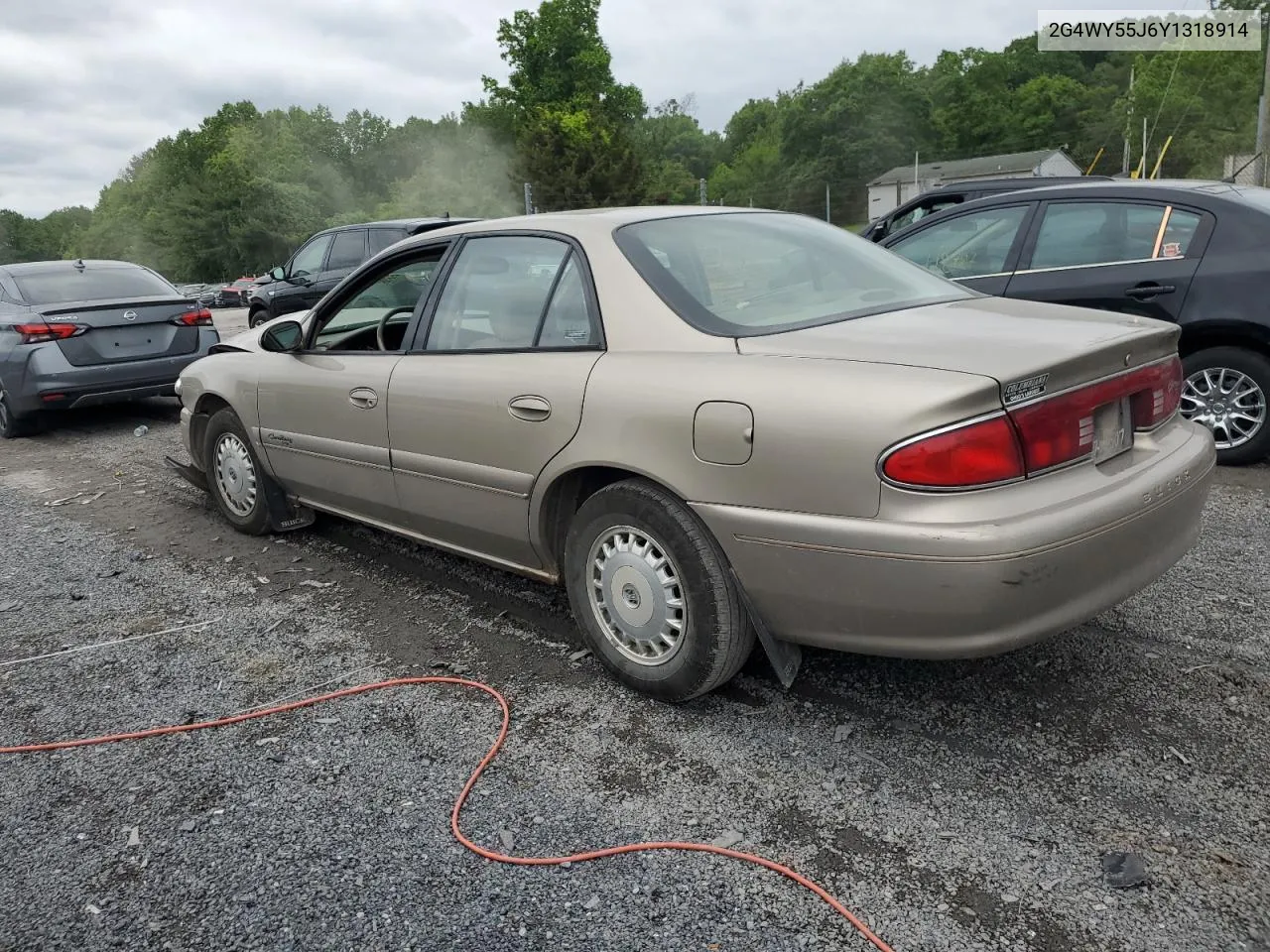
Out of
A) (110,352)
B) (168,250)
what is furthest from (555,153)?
(110,352)

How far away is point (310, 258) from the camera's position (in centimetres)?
1341

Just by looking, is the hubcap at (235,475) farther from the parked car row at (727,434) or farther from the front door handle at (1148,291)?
the front door handle at (1148,291)

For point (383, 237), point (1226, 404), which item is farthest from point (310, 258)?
point (1226, 404)

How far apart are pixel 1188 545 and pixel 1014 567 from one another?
1042mm

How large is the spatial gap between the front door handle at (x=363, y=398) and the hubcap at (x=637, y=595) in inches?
52.7

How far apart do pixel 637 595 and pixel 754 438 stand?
717 millimetres

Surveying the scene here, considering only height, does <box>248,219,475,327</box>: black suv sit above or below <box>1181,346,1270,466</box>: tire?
above

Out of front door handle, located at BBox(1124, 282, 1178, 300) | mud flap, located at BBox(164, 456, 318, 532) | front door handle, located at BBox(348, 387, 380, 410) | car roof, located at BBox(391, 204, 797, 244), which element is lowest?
mud flap, located at BBox(164, 456, 318, 532)

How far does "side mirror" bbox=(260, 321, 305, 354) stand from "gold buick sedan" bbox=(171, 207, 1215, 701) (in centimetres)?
37

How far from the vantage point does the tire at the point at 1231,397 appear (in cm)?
534

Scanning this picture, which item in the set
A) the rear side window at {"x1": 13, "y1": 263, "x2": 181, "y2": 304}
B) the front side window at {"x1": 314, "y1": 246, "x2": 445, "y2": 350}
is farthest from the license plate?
the rear side window at {"x1": 13, "y1": 263, "x2": 181, "y2": 304}

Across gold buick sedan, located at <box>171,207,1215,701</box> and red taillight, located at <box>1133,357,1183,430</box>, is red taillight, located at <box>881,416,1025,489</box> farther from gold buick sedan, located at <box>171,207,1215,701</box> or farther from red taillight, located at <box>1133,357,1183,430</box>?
red taillight, located at <box>1133,357,1183,430</box>

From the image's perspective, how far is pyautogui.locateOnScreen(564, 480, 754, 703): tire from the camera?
2.88m

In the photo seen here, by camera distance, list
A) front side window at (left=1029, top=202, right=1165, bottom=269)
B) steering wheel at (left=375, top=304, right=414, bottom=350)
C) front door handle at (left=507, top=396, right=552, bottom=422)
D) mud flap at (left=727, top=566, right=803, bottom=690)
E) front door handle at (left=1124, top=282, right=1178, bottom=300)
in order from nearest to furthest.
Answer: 1. mud flap at (left=727, top=566, right=803, bottom=690)
2. front door handle at (left=507, top=396, right=552, bottom=422)
3. steering wheel at (left=375, top=304, right=414, bottom=350)
4. front door handle at (left=1124, top=282, right=1178, bottom=300)
5. front side window at (left=1029, top=202, right=1165, bottom=269)
